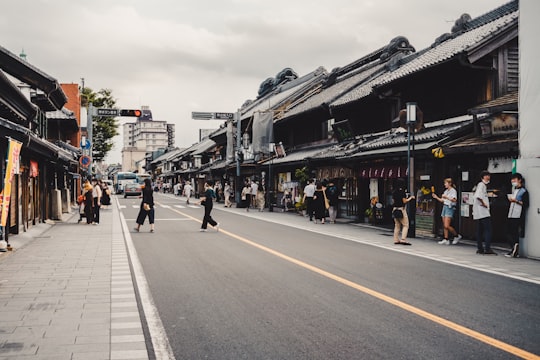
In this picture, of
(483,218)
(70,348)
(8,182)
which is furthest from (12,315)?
(483,218)

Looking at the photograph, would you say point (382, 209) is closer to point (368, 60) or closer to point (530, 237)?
point (530, 237)

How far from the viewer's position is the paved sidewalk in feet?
16.4

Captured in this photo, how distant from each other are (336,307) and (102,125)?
42108 mm

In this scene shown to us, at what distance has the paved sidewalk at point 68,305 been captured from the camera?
500 centimetres

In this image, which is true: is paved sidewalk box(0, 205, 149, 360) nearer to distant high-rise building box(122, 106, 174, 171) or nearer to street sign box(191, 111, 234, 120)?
street sign box(191, 111, 234, 120)

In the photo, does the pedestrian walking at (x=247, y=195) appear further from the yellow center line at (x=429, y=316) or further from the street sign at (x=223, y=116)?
the yellow center line at (x=429, y=316)

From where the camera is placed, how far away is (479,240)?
1209 cm

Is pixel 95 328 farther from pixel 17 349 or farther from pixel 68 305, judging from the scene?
pixel 68 305

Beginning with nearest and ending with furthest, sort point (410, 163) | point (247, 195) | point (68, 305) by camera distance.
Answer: point (68, 305) < point (410, 163) < point (247, 195)

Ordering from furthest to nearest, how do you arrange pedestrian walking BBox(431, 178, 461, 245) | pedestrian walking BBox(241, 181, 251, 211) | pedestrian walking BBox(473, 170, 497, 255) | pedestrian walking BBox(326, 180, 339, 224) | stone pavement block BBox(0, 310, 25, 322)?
pedestrian walking BBox(241, 181, 251, 211) → pedestrian walking BBox(326, 180, 339, 224) → pedestrian walking BBox(431, 178, 461, 245) → pedestrian walking BBox(473, 170, 497, 255) → stone pavement block BBox(0, 310, 25, 322)

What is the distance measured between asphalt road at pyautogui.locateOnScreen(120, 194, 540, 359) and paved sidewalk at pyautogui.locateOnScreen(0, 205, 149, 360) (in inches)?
18.6

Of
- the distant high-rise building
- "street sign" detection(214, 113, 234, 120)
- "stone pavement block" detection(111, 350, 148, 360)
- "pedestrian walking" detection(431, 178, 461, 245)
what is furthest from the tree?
→ the distant high-rise building

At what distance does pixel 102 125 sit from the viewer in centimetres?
4519

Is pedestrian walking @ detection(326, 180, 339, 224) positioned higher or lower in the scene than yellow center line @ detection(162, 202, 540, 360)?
higher
